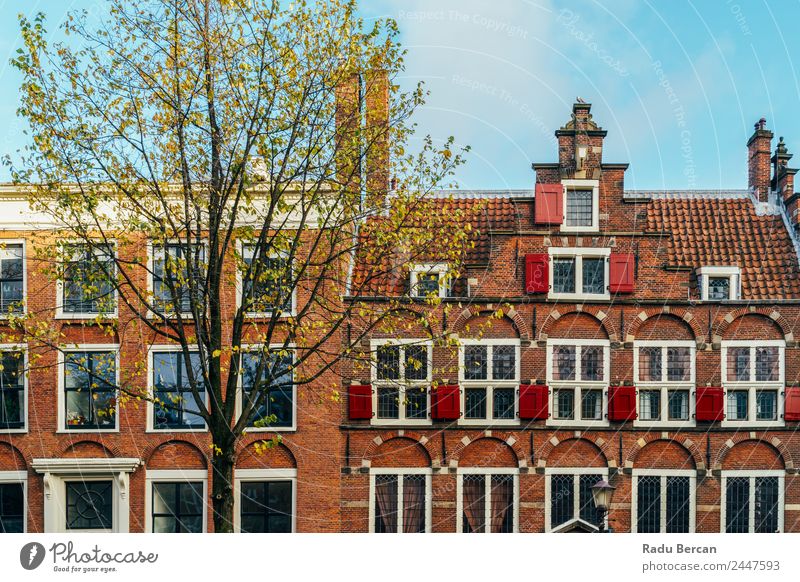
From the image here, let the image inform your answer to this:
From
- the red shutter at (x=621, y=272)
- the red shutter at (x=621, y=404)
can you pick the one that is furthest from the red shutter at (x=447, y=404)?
the red shutter at (x=621, y=272)

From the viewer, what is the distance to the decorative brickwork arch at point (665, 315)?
14.8 meters

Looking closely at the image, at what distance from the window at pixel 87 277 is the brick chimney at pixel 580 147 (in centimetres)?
750

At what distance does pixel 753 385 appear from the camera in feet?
47.8

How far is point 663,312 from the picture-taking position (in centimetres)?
1479

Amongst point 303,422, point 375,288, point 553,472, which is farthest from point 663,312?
point 303,422

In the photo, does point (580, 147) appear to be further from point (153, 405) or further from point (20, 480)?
point (20, 480)

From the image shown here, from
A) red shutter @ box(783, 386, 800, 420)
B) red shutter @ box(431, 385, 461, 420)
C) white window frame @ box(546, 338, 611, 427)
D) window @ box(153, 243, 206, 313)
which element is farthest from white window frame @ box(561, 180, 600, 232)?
window @ box(153, 243, 206, 313)

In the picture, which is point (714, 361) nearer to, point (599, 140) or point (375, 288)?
point (599, 140)

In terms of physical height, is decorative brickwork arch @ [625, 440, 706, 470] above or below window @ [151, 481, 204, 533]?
above

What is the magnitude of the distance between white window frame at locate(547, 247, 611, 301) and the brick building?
34 mm

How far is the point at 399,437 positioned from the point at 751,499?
587 centimetres

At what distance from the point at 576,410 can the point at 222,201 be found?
6.86m

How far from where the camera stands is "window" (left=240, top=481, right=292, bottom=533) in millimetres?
14766

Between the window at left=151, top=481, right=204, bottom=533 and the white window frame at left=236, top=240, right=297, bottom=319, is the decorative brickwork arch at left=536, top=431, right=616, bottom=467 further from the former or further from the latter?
the window at left=151, top=481, right=204, bottom=533
